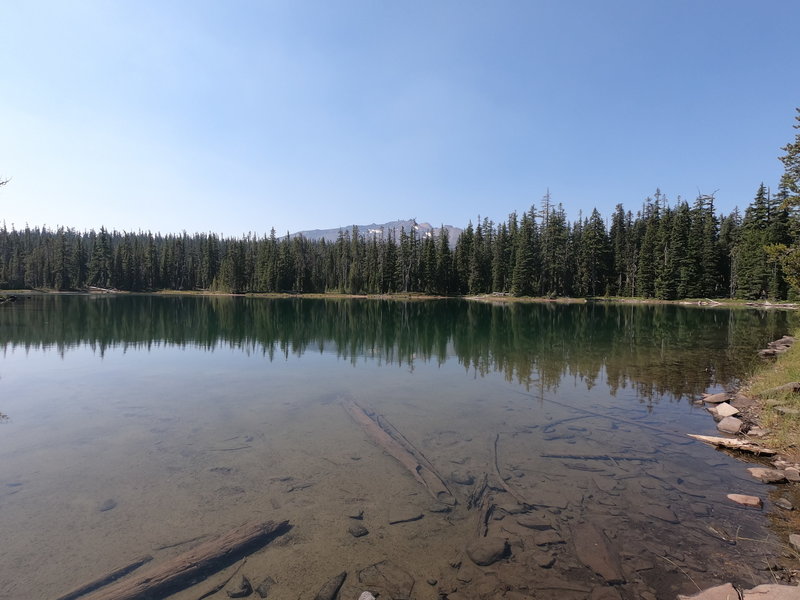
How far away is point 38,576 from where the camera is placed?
638 cm

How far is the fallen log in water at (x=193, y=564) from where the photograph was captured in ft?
19.7

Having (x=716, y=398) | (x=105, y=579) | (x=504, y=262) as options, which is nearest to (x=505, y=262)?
(x=504, y=262)

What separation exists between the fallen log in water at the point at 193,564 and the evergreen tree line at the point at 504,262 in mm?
81582

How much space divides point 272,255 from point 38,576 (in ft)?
403

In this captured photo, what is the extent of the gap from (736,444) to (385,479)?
9376 mm

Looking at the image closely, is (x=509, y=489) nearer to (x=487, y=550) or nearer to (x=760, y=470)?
(x=487, y=550)

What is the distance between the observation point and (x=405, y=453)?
1102cm

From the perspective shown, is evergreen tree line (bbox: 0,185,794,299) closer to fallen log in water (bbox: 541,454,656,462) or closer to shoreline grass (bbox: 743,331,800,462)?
shoreline grass (bbox: 743,331,800,462)

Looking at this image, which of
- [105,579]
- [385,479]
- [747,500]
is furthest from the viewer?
[385,479]

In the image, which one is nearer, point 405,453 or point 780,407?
point 405,453

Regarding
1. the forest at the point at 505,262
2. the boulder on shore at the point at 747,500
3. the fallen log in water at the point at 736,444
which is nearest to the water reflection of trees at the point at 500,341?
the fallen log in water at the point at 736,444

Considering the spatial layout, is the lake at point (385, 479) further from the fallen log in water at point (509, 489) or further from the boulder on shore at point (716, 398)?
the boulder on shore at point (716, 398)

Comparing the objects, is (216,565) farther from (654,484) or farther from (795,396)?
(795,396)

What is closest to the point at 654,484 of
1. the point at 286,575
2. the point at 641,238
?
the point at 286,575
